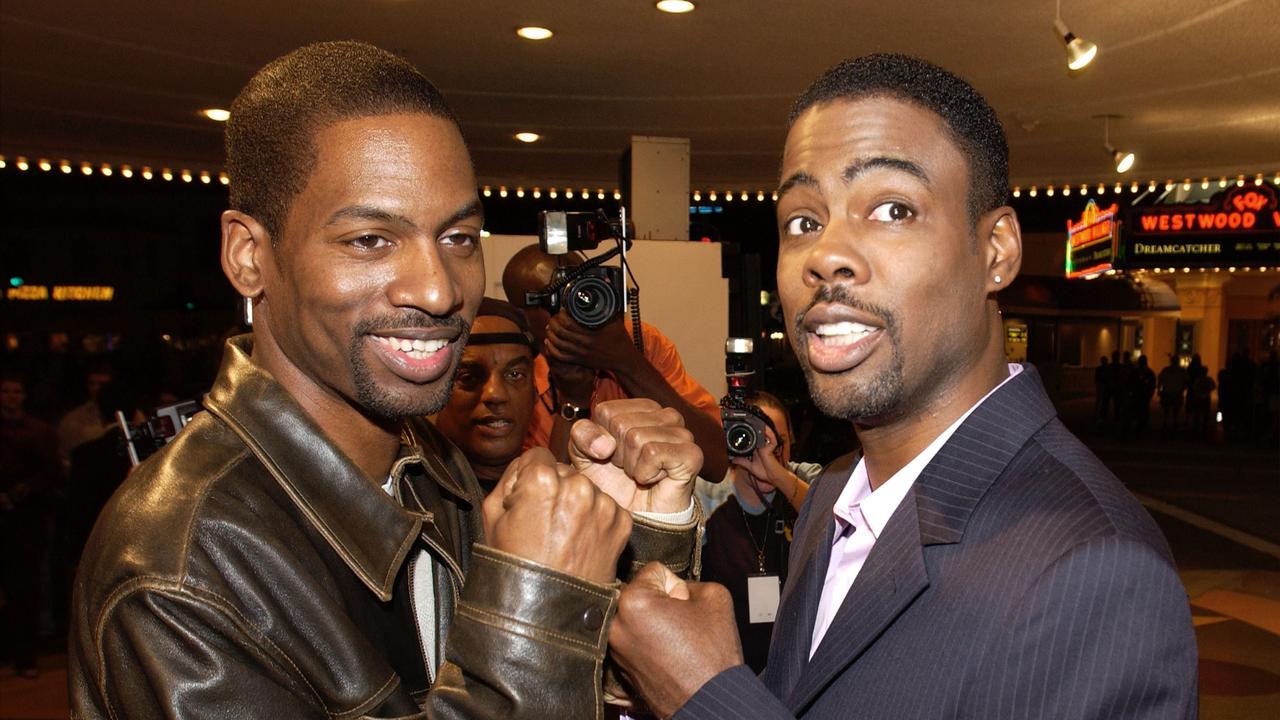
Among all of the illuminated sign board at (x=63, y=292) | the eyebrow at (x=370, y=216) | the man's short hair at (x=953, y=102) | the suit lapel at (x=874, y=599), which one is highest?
the illuminated sign board at (x=63, y=292)

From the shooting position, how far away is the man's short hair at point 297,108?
1.34 metres

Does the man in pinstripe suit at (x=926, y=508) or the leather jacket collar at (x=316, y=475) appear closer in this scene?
the man in pinstripe suit at (x=926, y=508)

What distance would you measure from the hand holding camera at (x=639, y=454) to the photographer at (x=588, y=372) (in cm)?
43

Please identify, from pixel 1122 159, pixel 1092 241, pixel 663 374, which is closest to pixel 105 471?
pixel 663 374

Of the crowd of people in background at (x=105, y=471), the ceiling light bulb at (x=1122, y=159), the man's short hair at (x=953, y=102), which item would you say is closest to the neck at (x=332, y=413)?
the man's short hair at (x=953, y=102)

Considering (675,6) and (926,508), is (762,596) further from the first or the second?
(675,6)

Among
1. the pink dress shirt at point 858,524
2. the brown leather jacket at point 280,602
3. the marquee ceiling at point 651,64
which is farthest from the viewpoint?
the marquee ceiling at point 651,64

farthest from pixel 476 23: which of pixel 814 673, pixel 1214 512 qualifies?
pixel 1214 512

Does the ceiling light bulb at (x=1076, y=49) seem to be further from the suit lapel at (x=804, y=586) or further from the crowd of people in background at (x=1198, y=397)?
the crowd of people in background at (x=1198, y=397)

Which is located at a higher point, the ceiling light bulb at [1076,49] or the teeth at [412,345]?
the ceiling light bulb at [1076,49]

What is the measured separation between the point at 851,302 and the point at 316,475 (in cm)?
77

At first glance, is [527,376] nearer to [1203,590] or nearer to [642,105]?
[642,105]

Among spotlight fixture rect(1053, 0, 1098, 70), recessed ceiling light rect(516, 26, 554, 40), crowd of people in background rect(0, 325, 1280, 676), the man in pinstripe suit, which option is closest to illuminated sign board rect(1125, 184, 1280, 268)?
crowd of people in background rect(0, 325, 1280, 676)

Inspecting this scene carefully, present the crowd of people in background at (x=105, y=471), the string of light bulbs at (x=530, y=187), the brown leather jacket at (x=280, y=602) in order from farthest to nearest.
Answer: the string of light bulbs at (x=530, y=187) < the crowd of people in background at (x=105, y=471) < the brown leather jacket at (x=280, y=602)
